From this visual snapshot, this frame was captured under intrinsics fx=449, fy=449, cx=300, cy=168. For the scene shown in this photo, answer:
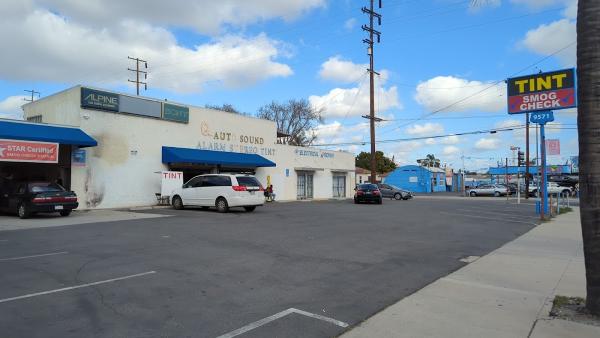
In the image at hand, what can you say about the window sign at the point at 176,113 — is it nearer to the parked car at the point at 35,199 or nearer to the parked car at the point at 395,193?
the parked car at the point at 35,199

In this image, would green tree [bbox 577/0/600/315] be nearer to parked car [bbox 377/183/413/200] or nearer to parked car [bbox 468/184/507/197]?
parked car [bbox 377/183/413/200]

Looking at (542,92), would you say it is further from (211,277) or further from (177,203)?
(211,277)

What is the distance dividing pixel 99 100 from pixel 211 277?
17.5 m

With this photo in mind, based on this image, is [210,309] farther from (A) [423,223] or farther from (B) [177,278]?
(A) [423,223]

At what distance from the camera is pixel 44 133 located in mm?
19078

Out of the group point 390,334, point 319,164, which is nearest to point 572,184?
point 319,164

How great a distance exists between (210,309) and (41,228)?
36.2ft

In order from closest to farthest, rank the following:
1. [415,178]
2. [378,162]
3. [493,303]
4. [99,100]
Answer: [493,303], [99,100], [415,178], [378,162]

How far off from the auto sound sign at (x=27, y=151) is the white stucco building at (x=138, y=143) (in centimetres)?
27

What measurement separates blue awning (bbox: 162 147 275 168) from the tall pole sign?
625 inches

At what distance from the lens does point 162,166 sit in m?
25.2

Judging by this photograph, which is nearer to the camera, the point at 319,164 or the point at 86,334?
the point at 86,334

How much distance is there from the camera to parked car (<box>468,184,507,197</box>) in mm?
53250

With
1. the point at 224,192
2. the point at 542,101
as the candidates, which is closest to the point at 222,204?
the point at 224,192
